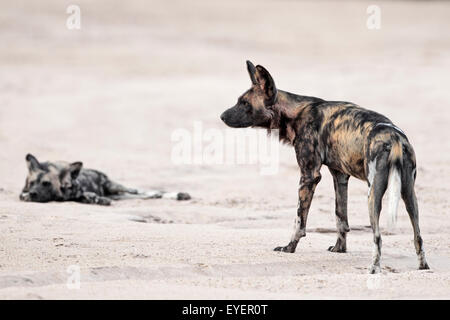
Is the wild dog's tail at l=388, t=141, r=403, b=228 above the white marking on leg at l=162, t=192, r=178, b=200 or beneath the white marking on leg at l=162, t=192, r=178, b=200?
above

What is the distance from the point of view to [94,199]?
435 inches

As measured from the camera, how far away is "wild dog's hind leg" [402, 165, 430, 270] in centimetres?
704

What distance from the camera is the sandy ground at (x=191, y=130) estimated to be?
6766 mm

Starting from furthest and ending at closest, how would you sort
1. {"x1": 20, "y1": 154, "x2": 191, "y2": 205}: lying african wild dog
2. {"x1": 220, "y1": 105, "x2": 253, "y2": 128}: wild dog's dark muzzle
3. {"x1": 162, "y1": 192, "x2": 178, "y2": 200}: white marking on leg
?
{"x1": 162, "y1": 192, "x2": 178, "y2": 200}: white marking on leg, {"x1": 20, "y1": 154, "x2": 191, "y2": 205}: lying african wild dog, {"x1": 220, "y1": 105, "x2": 253, "y2": 128}: wild dog's dark muzzle

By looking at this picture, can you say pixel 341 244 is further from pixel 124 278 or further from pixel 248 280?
pixel 124 278

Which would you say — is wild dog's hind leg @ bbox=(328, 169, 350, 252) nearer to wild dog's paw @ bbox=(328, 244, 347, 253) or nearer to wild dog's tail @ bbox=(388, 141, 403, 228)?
wild dog's paw @ bbox=(328, 244, 347, 253)

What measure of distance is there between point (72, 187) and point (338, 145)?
4493 millimetres

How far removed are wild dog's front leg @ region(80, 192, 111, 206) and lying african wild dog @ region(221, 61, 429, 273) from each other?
127 inches

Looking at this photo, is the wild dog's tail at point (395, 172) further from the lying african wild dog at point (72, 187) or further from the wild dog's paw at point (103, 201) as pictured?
the wild dog's paw at point (103, 201)

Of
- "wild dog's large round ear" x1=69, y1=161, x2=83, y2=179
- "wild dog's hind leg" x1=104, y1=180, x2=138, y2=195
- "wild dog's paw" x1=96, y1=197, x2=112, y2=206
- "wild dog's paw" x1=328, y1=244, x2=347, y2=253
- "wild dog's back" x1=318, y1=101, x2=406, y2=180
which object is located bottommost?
"wild dog's paw" x1=328, y1=244, x2=347, y2=253

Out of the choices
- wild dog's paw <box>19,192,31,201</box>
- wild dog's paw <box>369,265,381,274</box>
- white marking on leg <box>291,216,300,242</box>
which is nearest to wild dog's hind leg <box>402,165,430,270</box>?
wild dog's paw <box>369,265,381,274</box>

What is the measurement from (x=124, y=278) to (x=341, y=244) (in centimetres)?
230

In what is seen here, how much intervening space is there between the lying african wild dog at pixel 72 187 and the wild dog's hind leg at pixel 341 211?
11.4 ft

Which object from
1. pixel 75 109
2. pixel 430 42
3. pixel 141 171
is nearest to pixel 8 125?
pixel 75 109
